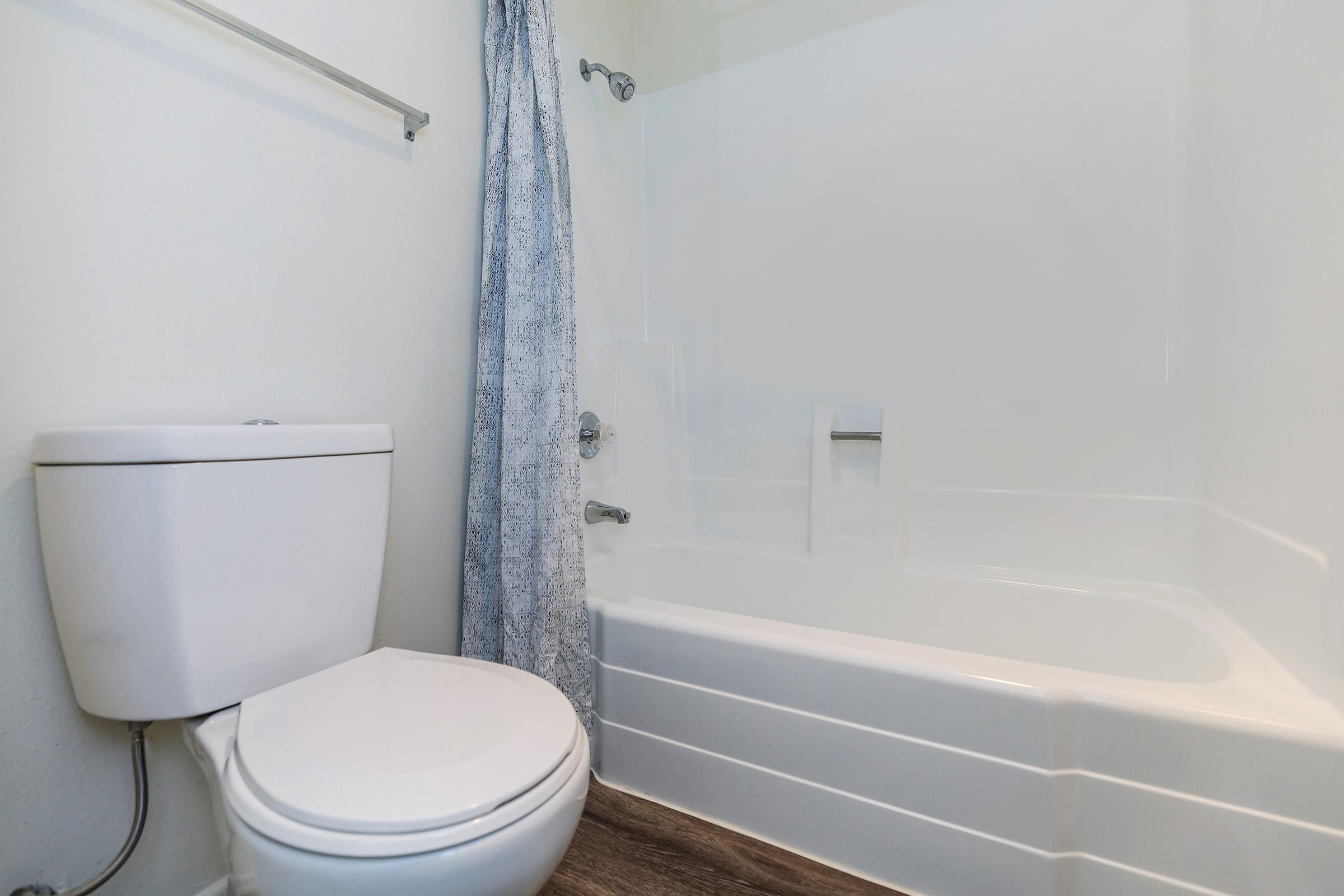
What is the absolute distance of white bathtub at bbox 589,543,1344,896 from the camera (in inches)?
32.1

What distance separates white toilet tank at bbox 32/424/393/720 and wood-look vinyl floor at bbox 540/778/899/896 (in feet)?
2.04

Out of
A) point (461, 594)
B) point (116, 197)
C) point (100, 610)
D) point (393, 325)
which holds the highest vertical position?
point (116, 197)

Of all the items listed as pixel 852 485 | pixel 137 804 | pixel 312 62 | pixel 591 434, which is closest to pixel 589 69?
pixel 312 62

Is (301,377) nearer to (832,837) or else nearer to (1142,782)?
(832,837)

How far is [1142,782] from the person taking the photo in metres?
0.87

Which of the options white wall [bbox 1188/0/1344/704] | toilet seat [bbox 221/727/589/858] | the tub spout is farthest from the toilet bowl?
white wall [bbox 1188/0/1344/704]

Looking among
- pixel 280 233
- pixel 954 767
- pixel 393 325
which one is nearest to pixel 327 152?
pixel 280 233

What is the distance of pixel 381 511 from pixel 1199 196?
5.92ft

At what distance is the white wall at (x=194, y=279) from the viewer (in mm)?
783

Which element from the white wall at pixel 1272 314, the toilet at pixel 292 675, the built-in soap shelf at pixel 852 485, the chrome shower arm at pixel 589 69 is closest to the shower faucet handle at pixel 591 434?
the built-in soap shelf at pixel 852 485

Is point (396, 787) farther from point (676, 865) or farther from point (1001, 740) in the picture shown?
point (1001, 740)

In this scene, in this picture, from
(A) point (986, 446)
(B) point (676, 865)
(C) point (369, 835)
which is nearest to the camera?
(C) point (369, 835)

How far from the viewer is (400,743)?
0.69 metres

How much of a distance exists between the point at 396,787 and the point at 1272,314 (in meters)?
1.48
